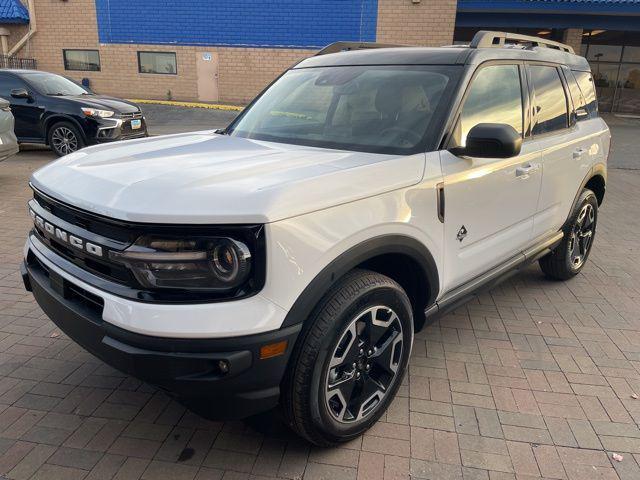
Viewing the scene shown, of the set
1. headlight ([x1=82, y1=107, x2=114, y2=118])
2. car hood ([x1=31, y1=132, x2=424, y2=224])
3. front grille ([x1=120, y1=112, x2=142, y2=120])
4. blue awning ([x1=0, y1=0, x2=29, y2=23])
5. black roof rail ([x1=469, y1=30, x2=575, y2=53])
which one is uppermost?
blue awning ([x1=0, y1=0, x2=29, y2=23])

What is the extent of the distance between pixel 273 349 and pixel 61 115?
9.38 meters

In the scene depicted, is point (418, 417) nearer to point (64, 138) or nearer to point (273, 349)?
point (273, 349)

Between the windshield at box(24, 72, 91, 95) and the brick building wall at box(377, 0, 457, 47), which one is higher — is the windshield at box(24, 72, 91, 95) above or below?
below

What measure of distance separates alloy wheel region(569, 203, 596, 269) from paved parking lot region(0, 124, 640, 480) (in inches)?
31.7

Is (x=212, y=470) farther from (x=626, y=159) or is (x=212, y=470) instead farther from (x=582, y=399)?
(x=626, y=159)

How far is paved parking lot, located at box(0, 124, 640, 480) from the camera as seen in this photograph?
248 cm

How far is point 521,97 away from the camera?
3596 millimetres

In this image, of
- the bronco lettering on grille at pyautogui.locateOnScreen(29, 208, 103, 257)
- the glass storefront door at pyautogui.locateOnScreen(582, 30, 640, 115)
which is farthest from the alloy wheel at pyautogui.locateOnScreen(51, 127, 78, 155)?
the glass storefront door at pyautogui.locateOnScreen(582, 30, 640, 115)

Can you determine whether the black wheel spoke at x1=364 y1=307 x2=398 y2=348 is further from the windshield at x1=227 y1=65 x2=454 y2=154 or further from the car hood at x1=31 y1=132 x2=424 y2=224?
the windshield at x1=227 y1=65 x2=454 y2=154

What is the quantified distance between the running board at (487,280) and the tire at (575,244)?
0.40 meters

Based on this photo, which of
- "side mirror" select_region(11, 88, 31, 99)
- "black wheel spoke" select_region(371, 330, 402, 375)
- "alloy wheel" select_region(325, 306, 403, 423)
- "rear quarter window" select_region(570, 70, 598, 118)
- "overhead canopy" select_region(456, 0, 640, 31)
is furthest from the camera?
"overhead canopy" select_region(456, 0, 640, 31)

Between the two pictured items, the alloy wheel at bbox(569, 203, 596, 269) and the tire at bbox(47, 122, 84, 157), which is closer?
the alloy wheel at bbox(569, 203, 596, 269)

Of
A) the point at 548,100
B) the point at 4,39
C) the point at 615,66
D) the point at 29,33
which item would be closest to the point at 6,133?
the point at 548,100

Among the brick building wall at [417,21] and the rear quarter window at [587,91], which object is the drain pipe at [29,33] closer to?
the brick building wall at [417,21]
